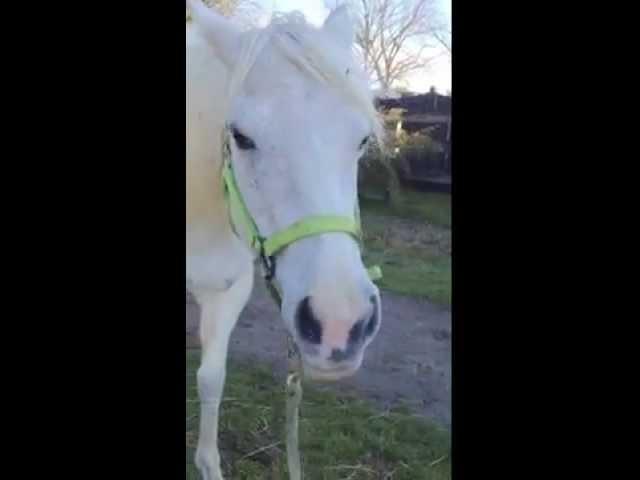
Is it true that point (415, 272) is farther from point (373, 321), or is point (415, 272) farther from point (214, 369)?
point (214, 369)

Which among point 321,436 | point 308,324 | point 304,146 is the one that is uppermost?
point 304,146

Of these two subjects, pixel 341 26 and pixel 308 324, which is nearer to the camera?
pixel 308 324

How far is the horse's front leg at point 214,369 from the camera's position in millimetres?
1193

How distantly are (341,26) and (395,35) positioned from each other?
0.10m

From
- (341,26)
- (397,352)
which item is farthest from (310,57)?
(397,352)

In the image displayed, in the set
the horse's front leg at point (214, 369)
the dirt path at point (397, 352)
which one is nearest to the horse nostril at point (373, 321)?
the dirt path at point (397, 352)

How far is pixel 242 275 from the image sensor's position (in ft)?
3.97

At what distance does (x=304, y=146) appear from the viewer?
1015 mm

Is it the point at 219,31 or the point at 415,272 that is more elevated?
the point at 219,31
